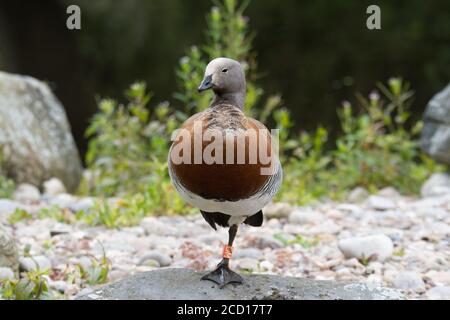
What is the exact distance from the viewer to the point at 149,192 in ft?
17.2

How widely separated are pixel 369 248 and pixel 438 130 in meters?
2.17

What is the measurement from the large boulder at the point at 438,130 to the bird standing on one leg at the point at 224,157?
10.4ft

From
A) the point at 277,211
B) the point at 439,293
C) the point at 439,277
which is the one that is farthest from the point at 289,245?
the point at 439,293

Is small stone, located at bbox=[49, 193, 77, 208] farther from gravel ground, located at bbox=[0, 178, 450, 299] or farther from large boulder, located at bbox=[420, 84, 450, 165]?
large boulder, located at bbox=[420, 84, 450, 165]

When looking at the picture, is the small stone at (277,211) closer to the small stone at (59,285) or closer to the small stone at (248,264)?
the small stone at (248,264)

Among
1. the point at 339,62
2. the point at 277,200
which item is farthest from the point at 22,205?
the point at 339,62

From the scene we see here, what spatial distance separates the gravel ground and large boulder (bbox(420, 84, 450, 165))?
2.25 ft

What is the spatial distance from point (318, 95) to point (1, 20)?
25.7 ft

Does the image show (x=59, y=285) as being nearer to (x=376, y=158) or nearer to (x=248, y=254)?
(x=248, y=254)

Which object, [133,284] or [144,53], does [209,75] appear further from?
[144,53]

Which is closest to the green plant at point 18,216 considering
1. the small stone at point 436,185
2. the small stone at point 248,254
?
the small stone at point 248,254

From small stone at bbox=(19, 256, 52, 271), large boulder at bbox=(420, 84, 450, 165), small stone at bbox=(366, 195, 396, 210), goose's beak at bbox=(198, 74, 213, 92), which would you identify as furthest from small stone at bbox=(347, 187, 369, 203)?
goose's beak at bbox=(198, 74, 213, 92)

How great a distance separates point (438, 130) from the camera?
6105 millimetres

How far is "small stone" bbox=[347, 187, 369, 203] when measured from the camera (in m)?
5.93
